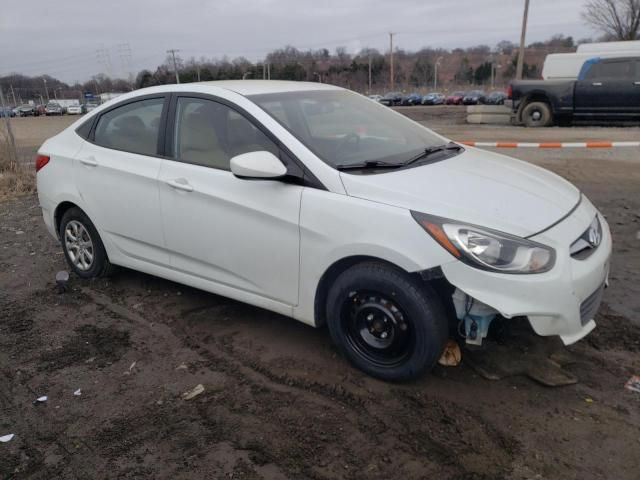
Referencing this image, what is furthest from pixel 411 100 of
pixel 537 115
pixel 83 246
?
pixel 83 246

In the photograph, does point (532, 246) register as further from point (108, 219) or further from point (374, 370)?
point (108, 219)

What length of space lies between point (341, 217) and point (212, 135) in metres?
1.29

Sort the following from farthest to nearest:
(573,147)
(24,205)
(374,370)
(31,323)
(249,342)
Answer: (573,147), (24,205), (31,323), (249,342), (374,370)

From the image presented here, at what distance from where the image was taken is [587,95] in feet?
50.8

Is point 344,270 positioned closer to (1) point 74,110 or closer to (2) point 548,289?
(2) point 548,289

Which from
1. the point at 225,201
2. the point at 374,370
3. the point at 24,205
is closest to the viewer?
the point at 374,370

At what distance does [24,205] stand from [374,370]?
753cm

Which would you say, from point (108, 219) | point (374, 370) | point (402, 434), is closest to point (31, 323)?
point (108, 219)

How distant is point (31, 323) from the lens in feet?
14.1

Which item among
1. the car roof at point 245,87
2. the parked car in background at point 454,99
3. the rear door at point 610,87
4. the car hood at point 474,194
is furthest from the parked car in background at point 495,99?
the car hood at point 474,194

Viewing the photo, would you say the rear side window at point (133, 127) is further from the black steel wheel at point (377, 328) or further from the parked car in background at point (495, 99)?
the parked car in background at point (495, 99)

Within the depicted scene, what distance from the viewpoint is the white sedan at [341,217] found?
2.78m

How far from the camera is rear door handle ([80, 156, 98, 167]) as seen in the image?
14.5ft

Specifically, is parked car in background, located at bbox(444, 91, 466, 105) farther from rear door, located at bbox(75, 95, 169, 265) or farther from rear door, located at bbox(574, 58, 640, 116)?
rear door, located at bbox(75, 95, 169, 265)
